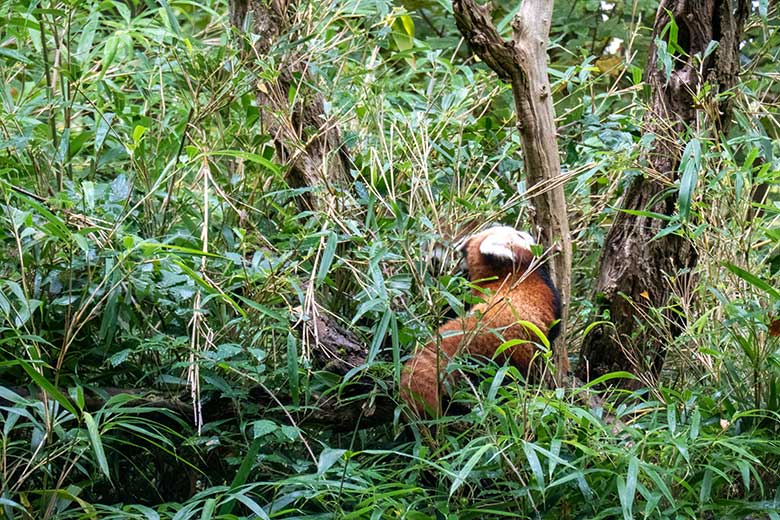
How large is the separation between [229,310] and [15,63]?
50.9 inches

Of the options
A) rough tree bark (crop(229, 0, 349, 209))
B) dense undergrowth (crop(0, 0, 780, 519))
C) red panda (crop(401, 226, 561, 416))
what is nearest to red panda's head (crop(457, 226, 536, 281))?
red panda (crop(401, 226, 561, 416))

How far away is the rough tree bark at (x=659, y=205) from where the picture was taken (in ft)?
9.53

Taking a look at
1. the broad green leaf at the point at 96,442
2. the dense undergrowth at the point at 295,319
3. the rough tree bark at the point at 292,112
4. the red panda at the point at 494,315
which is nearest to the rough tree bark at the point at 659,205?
the dense undergrowth at the point at 295,319

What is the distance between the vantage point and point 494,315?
2.66 meters

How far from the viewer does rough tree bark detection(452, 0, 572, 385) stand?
8.05 feet

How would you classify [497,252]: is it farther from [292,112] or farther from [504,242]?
[292,112]

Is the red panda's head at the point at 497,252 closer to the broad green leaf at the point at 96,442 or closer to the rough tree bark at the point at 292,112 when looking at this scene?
the rough tree bark at the point at 292,112

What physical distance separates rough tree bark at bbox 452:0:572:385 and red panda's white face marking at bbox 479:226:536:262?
0.73 ft

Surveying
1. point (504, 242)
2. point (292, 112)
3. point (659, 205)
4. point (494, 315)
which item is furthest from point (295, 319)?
point (659, 205)

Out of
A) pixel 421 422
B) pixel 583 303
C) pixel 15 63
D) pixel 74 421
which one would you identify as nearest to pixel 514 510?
Result: pixel 421 422

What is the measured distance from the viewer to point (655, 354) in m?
3.01

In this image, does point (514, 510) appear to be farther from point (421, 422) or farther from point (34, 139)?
point (34, 139)

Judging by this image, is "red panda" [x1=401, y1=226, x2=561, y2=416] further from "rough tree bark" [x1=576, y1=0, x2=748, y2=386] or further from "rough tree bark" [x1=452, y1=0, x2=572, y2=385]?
"rough tree bark" [x1=576, y1=0, x2=748, y2=386]

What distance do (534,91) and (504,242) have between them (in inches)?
25.0
